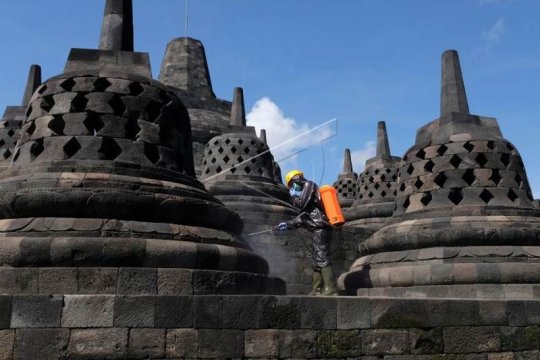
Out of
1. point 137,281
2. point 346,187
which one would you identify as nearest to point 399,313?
point 137,281

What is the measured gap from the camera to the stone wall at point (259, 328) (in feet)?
12.3

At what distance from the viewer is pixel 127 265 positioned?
4.45 metres

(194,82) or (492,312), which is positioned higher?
(194,82)

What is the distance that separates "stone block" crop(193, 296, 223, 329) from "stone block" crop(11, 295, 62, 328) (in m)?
0.98

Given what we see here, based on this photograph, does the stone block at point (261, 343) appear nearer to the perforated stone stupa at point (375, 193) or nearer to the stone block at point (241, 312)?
the stone block at point (241, 312)

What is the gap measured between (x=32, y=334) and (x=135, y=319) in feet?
2.36

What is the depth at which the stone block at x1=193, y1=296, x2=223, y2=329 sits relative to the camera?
3.89 metres

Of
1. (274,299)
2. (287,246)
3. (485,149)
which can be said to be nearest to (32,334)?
(274,299)

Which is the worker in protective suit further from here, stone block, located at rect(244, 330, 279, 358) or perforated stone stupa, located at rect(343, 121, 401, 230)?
perforated stone stupa, located at rect(343, 121, 401, 230)

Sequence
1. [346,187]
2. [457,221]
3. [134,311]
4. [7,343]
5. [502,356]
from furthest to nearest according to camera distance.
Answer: [346,187] < [457,221] < [502,356] < [134,311] < [7,343]

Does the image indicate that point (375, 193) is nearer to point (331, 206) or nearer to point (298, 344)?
point (331, 206)

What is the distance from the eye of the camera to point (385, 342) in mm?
4242

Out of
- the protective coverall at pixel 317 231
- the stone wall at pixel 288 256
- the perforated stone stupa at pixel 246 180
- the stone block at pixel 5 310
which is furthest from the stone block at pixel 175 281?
the perforated stone stupa at pixel 246 180

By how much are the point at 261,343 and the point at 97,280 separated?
1459mm
